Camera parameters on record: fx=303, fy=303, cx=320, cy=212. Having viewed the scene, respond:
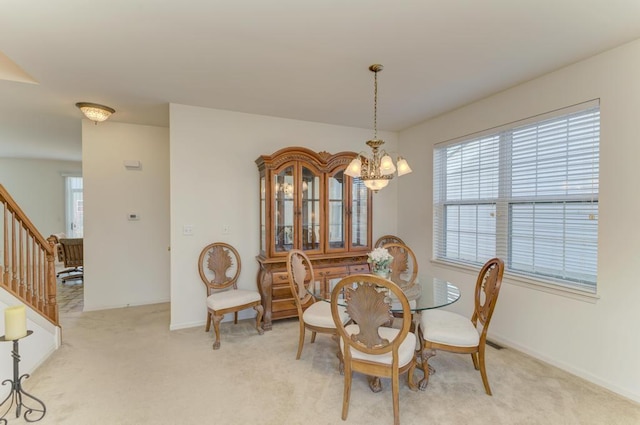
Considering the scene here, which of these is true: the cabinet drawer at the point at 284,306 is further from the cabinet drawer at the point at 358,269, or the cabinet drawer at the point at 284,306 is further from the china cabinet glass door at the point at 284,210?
the cabinet drawer at the point at 358,269

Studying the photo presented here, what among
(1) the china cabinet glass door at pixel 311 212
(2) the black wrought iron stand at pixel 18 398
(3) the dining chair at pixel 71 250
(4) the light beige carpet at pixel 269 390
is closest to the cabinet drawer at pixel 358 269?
(1) the china cabinet glass door at pixel 311 212

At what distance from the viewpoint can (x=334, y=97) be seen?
327cm

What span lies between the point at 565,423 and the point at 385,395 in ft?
3.68

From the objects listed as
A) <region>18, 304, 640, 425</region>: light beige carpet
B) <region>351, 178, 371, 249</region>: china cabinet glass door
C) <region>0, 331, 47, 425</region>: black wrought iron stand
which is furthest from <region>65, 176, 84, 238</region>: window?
<region>351, 178, 371, 249</region>: china cabinet glass door

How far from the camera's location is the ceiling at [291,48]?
6.03ft

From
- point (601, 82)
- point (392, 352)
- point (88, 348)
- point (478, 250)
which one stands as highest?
point (601, 82)

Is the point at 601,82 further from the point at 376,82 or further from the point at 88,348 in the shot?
the point at 88,348

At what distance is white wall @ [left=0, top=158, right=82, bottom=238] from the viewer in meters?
7.11

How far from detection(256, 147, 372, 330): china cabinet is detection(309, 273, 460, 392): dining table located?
853 mm

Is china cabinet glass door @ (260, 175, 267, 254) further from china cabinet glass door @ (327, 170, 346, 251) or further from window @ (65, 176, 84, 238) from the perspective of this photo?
window @ (65, 176, 84, 238)

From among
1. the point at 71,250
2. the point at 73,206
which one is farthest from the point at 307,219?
the point at 73,206

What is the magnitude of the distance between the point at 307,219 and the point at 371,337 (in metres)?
2.04

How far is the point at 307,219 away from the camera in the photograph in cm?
378

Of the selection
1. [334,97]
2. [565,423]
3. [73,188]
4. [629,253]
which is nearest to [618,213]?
[629,253]
